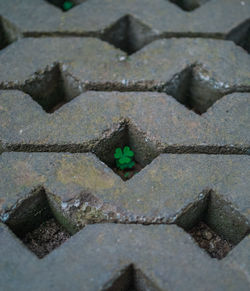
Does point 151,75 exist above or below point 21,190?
A: above

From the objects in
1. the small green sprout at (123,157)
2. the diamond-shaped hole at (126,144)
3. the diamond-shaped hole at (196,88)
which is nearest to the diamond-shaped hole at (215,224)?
the diamond-shaped hole at (126,144)

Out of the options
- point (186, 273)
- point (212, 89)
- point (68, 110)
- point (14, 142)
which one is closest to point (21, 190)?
point (14, 142)

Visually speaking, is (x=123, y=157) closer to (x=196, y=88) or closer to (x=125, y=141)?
(x=125, y=141)

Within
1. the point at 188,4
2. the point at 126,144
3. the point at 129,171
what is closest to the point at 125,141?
the point at 126,144

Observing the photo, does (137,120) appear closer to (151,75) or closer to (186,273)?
(151,75)

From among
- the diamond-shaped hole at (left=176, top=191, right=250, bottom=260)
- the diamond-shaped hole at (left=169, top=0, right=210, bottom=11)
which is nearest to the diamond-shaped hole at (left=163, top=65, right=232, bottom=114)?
the diamond-shaped hole at (left=176, top=191, right=250, bottom=260)

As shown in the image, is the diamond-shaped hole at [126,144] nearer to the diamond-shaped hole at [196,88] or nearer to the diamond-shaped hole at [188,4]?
the diamond-shaped hole at [196,88]

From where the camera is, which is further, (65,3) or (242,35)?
(65,3)
